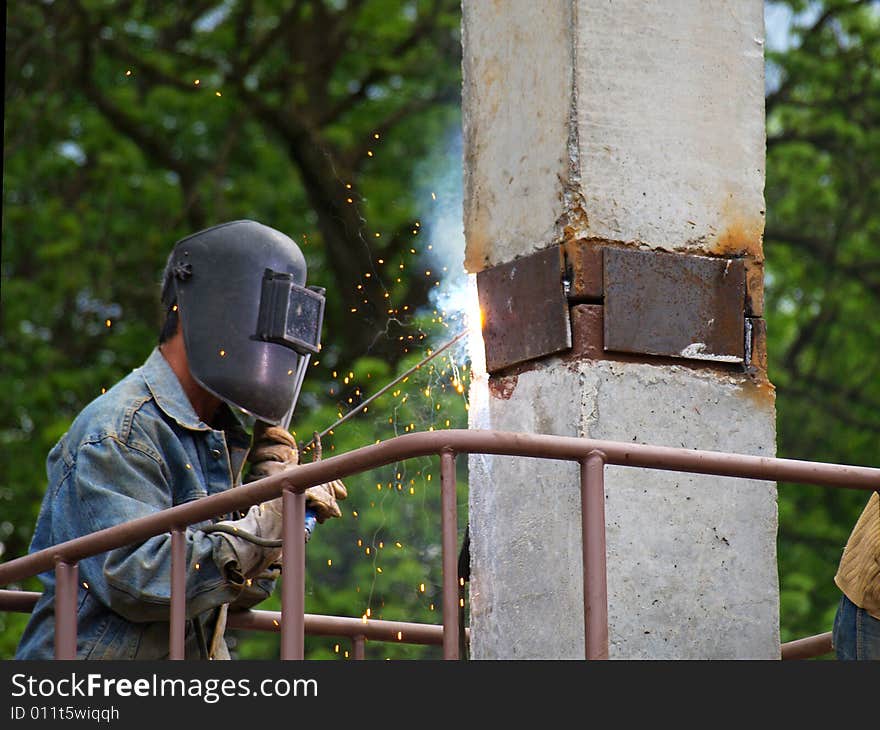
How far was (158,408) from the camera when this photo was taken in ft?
15.1

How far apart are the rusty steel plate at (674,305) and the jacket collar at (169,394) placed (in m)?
1.11

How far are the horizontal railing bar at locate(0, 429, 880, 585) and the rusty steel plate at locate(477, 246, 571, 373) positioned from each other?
587 millimetres

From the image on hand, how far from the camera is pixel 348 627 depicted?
17.7 feet

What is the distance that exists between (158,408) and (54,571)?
51cm

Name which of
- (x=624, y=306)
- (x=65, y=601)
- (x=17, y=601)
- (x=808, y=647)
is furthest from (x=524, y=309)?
(x=17, y=601)

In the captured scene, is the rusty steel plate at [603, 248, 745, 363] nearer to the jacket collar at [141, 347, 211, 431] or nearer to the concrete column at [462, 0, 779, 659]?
the concrete column at [462, 0, 779, 659]

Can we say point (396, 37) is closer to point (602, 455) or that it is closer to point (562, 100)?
point (562, 100)

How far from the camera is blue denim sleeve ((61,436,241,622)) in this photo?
4207mm

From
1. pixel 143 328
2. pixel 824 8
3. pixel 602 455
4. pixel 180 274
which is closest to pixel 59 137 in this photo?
pixel 143 328

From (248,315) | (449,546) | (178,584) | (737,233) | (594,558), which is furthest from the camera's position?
(248,315)

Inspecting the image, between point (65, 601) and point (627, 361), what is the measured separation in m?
1.39

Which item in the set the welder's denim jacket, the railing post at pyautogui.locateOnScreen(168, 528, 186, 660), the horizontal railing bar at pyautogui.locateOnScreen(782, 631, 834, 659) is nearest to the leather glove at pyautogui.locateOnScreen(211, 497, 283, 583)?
the welder's denim jacket

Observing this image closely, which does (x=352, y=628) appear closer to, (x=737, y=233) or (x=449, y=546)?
(x=737, y=233)

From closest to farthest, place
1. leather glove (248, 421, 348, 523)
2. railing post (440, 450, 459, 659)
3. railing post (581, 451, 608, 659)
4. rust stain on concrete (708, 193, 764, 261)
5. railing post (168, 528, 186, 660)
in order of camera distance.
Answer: railing post (440, 450, 459, 659), railing post (581, 451, 608, 659), railing post (168, 528, 186, 660), rust stain on concrete (708, 193, 764, 261), leather glove (248, 421, 348, 523)
